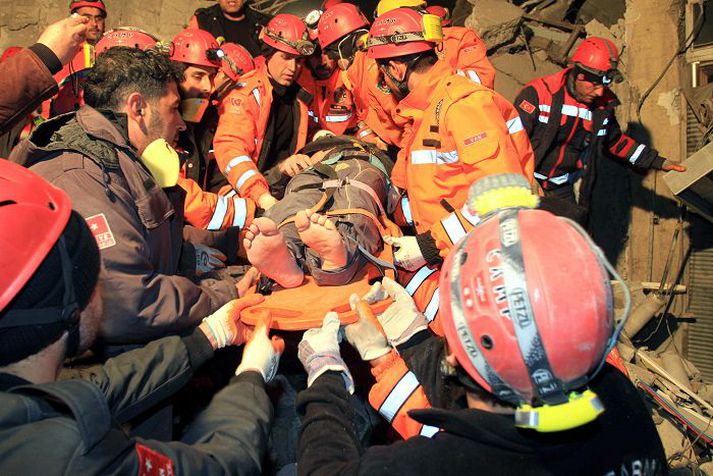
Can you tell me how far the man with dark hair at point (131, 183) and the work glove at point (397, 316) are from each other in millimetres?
767

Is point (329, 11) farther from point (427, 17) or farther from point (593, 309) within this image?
point (593, 309)

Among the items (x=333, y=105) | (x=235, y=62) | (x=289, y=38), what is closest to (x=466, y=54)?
(x=333, y=105)

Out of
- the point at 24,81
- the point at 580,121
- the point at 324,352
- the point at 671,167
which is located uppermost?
the point at 24,81

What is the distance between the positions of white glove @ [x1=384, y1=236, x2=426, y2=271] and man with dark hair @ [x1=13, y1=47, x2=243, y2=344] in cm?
91

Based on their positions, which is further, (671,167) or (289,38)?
(671,167)

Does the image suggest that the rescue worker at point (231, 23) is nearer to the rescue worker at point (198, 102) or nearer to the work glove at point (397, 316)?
the rescue worker at point (198, 102)

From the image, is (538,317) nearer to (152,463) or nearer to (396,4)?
(152,463)

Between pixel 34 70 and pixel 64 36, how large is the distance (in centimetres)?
23

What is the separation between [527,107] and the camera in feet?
16.1

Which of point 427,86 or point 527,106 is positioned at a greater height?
point 427,86

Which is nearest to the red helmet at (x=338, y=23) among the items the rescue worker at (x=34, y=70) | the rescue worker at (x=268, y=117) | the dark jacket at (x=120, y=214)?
the rescue worker at (x=268, y=117)

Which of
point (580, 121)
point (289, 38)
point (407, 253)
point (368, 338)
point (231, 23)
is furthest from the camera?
point (231, 23)

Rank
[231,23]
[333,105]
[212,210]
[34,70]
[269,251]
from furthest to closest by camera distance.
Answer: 1. [231,23]
2. [333,105]
3. [212,210]
4. [269,251]
5. [34,70]

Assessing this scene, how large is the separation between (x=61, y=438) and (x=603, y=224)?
5594 mm
